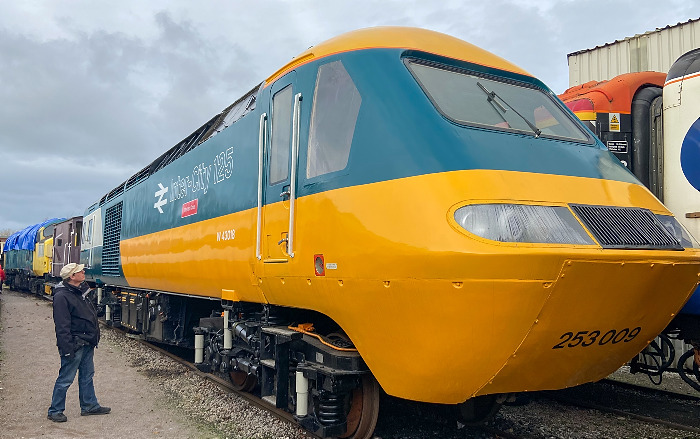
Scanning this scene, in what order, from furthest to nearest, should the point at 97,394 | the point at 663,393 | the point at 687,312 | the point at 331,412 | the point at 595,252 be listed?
the point at 97,394
the point at 663,393
the point at 687,312
the point at 331,412
the point at 595,252

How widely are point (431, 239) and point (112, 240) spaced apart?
10.3 metres

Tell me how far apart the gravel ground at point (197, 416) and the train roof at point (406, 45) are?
9.83ft

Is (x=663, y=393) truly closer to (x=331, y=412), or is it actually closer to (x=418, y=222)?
(x=331, y=412)

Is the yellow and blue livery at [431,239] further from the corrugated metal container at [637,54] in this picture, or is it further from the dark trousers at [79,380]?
the corrugated metal container at [637,54]

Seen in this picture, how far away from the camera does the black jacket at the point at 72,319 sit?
20.6 ft

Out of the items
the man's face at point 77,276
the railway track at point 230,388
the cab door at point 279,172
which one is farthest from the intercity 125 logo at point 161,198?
the cab door at point 279,172

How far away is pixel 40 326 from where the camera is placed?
50.7ft

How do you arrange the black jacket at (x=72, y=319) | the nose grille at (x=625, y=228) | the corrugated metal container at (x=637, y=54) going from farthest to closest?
1. the corrugated metal container at (x=637, y=54)
2. the black jacket at (x=72, y=319)
3. the nose grille at (x=625, y=228)

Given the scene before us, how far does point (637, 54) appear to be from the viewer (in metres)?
10.9

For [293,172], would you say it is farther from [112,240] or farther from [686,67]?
[112,240]

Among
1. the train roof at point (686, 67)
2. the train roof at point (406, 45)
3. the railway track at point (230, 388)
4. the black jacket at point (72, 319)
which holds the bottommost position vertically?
the railway track at point (230, 388)

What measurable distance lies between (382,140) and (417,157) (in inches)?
13.6

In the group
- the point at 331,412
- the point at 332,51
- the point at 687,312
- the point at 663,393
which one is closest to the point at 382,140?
the point at 332,51

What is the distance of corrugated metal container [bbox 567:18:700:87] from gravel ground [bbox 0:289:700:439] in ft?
19.0
